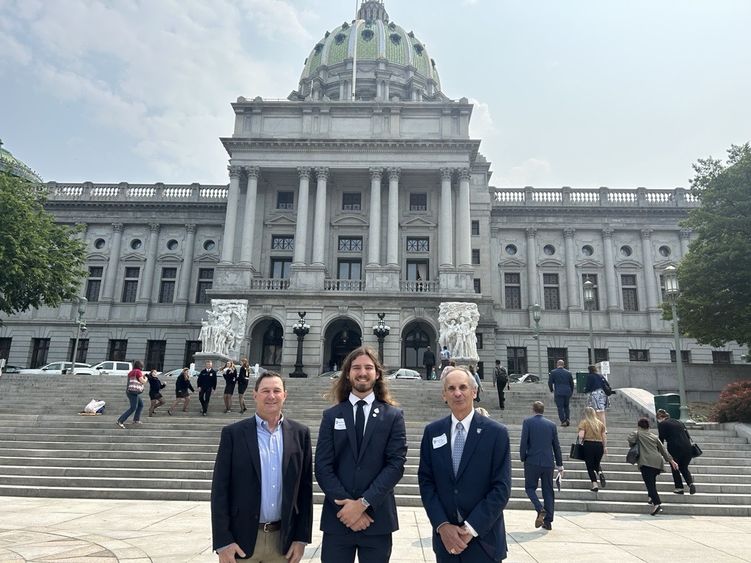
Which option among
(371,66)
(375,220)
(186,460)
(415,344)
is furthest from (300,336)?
(371,66)

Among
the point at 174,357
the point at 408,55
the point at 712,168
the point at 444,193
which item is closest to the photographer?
the point at 712,168

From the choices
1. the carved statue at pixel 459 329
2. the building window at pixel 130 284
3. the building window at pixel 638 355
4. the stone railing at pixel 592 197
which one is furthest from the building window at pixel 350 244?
the building window at pixel 638 355

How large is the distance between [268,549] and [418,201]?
39.0 meters

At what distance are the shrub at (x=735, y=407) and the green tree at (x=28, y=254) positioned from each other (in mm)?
30778

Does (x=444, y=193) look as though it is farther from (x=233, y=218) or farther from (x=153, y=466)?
(x=153, y=466)

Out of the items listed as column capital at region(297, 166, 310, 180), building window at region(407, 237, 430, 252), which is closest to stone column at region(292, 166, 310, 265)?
column capital at region(297, 166, 310, 180)

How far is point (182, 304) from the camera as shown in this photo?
43.8 meters

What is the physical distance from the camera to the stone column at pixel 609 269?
43525 millimetres

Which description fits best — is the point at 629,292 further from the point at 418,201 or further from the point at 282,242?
the point at 282,242

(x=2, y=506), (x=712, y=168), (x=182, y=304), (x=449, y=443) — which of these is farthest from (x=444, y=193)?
(x=449, y=443)

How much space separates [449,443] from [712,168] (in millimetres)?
29016

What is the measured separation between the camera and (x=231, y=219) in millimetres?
38562

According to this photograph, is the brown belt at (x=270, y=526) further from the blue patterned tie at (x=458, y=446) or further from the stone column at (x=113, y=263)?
the stone column at (x=113, y=263)

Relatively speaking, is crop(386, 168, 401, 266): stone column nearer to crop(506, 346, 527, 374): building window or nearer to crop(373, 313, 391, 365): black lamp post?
crop(373, 313, 391, 365): black lamp post
